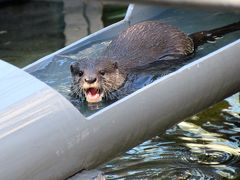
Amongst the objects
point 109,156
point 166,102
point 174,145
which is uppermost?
point 166,102

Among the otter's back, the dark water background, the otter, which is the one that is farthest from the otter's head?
the otter's back

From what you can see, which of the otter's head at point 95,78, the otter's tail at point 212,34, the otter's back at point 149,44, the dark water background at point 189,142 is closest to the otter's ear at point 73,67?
the otter's head at point 95,78

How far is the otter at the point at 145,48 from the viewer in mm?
3986

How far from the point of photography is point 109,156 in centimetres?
316

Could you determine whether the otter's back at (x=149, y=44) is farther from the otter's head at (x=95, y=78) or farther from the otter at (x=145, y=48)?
the otter's head at (x=95, y=78)

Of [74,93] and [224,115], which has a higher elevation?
[74,93]

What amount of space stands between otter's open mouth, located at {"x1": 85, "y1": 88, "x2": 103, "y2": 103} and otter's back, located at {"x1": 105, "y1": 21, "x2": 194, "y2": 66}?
0.66m

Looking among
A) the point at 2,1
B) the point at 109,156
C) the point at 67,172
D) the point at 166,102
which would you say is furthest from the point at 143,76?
the point at 2,1

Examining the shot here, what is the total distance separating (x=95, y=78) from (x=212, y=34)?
1.18m

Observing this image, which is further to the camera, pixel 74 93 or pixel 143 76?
pixel 143 76

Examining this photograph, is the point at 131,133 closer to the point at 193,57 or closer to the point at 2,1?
the point at 193,57

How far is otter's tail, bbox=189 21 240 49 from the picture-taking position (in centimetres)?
448

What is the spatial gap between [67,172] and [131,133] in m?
0.46

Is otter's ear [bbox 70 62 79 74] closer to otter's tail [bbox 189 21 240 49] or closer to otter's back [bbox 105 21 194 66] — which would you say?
otter's back [bbox 105 21 194 66]
